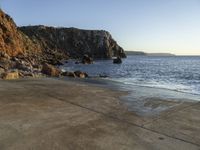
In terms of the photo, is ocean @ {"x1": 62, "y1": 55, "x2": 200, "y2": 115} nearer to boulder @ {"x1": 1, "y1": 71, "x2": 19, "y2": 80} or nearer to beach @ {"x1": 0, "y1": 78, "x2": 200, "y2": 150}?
beach @ {"x1": 0, "y1": 78, "x2": 200, "y2": 150}

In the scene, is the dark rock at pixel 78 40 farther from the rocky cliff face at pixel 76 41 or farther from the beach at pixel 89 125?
the beach at pixel 89 125

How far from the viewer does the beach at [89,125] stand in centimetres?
502

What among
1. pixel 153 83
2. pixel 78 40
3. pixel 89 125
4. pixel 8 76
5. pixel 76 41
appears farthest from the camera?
pixel 78 40

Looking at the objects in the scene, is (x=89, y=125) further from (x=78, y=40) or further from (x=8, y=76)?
(x=78, y=40)

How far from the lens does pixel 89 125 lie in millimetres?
6180

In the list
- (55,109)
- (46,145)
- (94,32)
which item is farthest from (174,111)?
(94,32)

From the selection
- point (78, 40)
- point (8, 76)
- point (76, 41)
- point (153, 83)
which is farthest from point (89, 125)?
point (78, 40)

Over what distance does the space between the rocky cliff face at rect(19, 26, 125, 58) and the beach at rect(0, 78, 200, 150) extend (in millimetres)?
136249

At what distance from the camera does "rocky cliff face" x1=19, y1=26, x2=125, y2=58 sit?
151 m

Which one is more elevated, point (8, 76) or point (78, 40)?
point (78, 40)

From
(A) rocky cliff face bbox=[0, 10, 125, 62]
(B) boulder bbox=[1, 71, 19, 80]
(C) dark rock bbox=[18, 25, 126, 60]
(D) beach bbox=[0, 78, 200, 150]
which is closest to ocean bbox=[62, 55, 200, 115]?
(D) beach bbox=[0, 78, 200, 150]

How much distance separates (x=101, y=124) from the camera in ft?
20.8

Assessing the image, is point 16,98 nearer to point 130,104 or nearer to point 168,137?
point 130,104

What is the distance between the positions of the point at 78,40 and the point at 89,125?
514ft
